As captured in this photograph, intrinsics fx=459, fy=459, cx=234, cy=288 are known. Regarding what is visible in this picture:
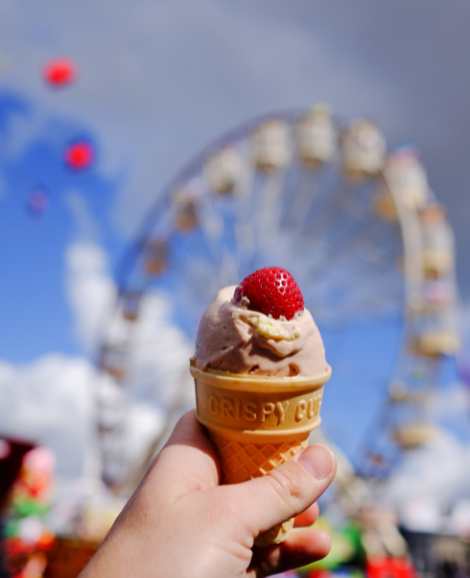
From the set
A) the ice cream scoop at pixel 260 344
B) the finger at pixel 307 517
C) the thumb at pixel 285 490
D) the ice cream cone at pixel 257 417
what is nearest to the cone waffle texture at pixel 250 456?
the ice cream cone at pixel 257 417

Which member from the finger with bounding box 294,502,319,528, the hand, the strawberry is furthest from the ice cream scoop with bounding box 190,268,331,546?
the finger with bounding box 294,502,319,528

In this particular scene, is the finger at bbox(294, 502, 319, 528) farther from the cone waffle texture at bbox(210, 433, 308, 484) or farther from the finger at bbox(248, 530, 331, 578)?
the cone waffle texture at bbox(210, 433, 308, 484)

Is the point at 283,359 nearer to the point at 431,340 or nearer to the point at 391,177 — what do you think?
the point at 431,340

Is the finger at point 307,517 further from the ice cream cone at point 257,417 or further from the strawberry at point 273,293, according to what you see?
the strawberry at point 273,293

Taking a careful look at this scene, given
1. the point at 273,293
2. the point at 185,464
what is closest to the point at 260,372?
the point at 273,293

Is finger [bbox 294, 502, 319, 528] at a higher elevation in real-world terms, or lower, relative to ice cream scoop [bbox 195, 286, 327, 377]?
lower

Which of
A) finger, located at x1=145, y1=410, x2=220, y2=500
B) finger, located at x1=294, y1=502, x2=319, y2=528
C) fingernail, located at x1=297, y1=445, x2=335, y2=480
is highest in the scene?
finger, located at x1=145, y1=410, x2=220, y2=500
